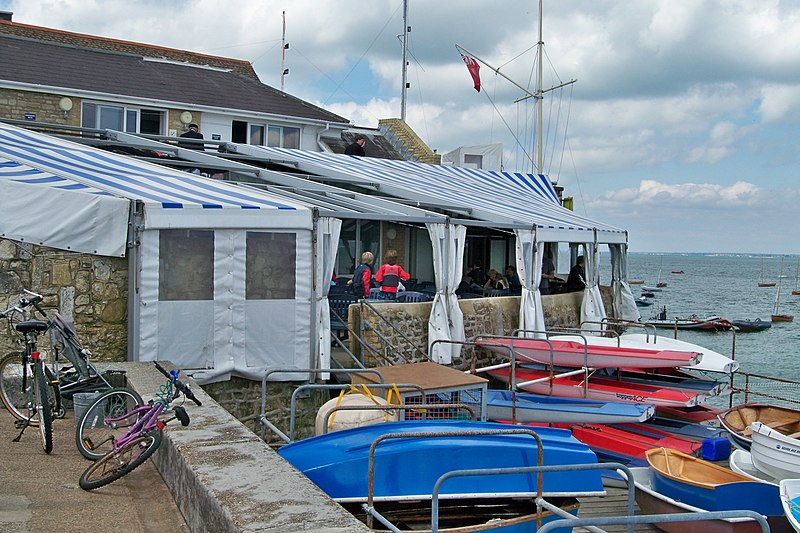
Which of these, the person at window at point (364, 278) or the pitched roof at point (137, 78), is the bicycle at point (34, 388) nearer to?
the person at window at point (364, 278)

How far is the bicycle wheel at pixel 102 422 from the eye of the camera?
20.5 feet

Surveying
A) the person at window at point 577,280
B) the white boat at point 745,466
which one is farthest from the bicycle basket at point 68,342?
the person at window at point 577,280

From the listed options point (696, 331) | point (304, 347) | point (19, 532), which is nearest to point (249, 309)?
point (304, 347)

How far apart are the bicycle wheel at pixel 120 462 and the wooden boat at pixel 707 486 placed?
20.9 feet

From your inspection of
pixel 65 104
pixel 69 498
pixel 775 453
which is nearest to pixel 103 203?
pixel 69 498

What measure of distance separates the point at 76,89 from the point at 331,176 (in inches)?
304

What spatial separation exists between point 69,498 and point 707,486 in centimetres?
701

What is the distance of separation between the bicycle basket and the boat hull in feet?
6.54

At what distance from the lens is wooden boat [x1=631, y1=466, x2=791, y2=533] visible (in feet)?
29.5

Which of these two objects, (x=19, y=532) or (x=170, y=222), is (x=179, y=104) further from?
(x=19, y=532)

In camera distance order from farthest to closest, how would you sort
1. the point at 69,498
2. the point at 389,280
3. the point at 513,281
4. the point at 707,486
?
the point at 513,281
the point at 389,280
the point at 707,486
the point at 69,498

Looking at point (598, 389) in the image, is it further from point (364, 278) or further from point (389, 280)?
point (364, 278)

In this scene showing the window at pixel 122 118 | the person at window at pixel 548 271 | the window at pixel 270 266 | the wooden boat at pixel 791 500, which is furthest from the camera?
the window at pixel 122 118

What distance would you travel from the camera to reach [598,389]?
47.1ft
